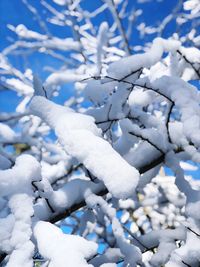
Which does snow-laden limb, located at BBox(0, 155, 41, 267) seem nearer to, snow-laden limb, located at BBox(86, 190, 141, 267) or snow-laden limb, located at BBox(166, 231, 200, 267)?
snow-laden limb, located at BBox(86, 190, 141, 267)

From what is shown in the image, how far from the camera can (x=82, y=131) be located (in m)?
1.04

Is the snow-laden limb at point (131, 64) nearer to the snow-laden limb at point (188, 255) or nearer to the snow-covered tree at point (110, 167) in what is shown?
the snow-covered tree at point (110, 167)

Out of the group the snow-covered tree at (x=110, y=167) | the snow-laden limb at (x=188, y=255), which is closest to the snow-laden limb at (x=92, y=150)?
the snow-covered tree at (x=110, y=167)

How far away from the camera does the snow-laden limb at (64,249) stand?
0.84 m

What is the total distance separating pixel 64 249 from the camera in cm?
87

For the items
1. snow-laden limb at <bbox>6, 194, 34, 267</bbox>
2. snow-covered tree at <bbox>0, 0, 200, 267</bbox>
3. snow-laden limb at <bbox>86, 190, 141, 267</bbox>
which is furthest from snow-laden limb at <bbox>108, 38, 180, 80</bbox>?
snow-laden limb at <bbox>6, 194, 34, 267</bbox>

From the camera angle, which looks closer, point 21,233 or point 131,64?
point 21,233

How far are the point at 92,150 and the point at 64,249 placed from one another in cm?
26

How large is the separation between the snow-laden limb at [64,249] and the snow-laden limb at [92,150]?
0.15 meters

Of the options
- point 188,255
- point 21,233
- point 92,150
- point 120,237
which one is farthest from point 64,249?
point 188,255

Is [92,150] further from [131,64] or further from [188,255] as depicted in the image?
[188,255]

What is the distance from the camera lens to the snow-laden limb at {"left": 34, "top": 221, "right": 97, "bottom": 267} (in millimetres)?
835

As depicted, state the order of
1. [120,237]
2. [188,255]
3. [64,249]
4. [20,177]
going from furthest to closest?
[188,255]
[120,237]
[20,177]
[64,249]

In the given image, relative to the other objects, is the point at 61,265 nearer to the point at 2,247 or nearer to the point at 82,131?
the point at 2,247
